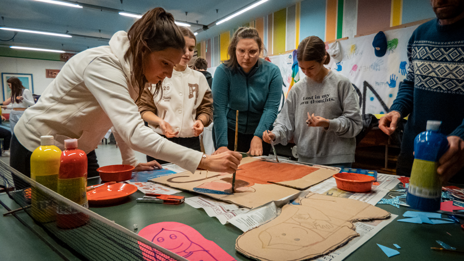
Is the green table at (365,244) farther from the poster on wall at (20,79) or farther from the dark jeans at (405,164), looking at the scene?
the poster on wall at (20,79)

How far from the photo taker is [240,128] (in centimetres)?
192

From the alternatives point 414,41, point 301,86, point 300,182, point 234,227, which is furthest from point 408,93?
point 234,227

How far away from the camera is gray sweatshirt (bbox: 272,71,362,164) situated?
159 centimetres

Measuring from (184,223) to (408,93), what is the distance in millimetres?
1391

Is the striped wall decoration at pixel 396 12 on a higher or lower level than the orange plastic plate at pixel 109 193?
higher

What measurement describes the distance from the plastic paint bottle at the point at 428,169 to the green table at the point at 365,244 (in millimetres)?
72

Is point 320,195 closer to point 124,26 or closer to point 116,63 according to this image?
point 116,63

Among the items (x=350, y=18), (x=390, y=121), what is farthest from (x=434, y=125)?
(x=350, y=18)

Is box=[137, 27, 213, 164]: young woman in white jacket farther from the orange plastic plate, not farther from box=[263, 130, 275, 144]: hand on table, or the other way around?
the orange plastic plate

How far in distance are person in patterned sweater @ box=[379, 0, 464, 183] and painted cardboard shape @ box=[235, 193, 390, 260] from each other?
56cm

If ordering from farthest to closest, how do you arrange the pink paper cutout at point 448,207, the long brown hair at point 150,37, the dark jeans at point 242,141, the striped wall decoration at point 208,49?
the striped wall decoration at point 208,49, the dark jeans at point 242,141, the long brown hair at point 150,37, the pink paper cutout at point 448,207

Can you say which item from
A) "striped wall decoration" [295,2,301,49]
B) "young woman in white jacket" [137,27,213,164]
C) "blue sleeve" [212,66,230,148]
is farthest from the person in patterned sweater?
"striped wall decoration" [295,2,301,49]

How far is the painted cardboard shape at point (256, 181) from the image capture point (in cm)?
102

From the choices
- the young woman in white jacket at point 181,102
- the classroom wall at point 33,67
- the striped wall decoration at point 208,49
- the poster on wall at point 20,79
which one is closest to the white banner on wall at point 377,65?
the young woman in white jacket at point 181,102
